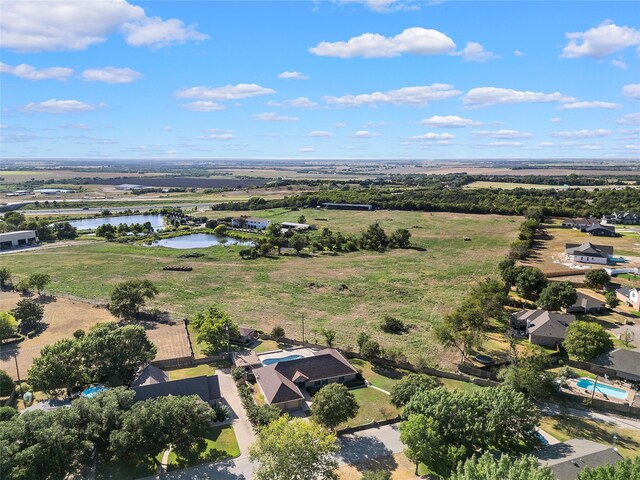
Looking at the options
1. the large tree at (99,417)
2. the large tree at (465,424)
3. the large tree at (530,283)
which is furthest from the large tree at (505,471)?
the large tree at (530,283)

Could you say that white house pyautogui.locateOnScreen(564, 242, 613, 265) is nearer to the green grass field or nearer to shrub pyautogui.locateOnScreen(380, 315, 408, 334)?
the green grass field

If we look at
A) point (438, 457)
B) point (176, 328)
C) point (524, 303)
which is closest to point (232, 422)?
point (438, 457)

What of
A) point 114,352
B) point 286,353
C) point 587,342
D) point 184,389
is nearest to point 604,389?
point 587,342

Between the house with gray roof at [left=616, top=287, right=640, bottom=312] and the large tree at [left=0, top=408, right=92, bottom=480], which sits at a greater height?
the large tree at [left=0, top=408, right=92, bottom=480]

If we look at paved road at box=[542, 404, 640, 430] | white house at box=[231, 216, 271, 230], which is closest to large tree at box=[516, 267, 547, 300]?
paved road at box=[542, 404, 640, 430]

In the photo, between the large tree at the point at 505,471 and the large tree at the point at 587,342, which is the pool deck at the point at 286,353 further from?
the large tree at the point at 587,342

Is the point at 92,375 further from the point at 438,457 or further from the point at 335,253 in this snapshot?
the point at 335,253
